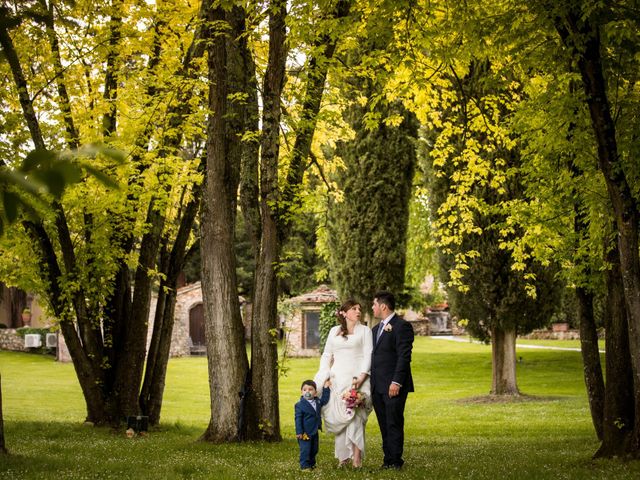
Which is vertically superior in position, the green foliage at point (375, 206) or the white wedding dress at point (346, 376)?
the green foliage at point (375, 206)

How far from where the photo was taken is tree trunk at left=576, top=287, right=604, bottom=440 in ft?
40.2

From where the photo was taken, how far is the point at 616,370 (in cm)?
1046

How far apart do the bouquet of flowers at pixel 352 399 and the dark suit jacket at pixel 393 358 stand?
257 mm

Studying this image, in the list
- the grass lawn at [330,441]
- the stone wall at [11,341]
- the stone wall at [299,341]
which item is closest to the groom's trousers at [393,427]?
the grass lawn at [330,441]

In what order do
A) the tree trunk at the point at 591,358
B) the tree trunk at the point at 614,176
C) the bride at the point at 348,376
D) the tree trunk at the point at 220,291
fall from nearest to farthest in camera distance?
the tree trunk at the point at 614,176, the bride at the point at 348,376, the tree trunk at the point at 591,358, the tree trunk at the point at 220,291

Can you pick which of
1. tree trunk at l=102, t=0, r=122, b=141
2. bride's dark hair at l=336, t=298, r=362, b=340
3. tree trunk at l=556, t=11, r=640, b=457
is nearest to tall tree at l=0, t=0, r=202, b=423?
tree trunk at l=102, t=0, r=122, b=141

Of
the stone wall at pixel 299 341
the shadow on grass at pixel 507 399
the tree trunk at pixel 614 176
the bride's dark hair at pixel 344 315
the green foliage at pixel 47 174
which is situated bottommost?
the shadow on grass at pixel 507 399

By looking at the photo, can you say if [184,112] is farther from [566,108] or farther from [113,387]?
[566,108]

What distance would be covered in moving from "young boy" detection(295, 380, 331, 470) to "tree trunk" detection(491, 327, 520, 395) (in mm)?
16908

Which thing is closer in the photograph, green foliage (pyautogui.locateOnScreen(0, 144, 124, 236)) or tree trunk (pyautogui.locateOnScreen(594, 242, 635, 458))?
green foliage (pyautogui.locateOnScreen(0, 144, 124, 236))

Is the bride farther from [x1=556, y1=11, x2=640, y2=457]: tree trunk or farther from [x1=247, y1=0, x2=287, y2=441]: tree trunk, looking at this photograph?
[x1=247, y1=0, x2=287, y2=441]: tree trunk

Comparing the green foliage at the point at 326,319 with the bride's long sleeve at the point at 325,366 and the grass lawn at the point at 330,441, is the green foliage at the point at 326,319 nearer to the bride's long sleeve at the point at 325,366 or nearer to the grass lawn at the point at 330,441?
the grass lawn at the point at 330,441

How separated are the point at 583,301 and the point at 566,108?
3.69m

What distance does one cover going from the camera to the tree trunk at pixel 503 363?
25219mm
